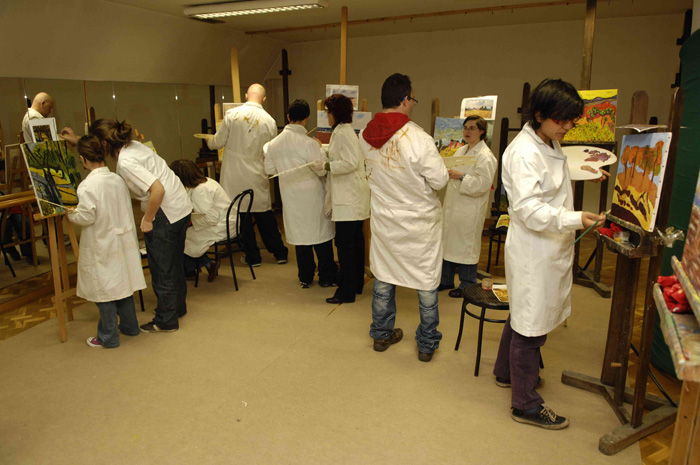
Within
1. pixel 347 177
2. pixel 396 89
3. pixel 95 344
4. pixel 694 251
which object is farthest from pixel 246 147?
pixel 694 251

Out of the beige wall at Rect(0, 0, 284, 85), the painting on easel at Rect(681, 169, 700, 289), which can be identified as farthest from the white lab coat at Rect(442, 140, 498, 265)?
the beige wall at Rect(0, 0, 284, 85)

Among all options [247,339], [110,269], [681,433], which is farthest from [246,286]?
[681,433]

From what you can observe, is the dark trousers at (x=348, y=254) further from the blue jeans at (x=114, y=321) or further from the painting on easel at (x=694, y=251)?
the painting on easel at (x=694, y=251)

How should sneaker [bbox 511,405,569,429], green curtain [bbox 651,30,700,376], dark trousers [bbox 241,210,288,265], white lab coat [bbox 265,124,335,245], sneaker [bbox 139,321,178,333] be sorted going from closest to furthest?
1. sneaker [bbox 511,405,569,429]
2. green curtain [bbox 651,30,700,376]
3. sneaker [bbox 139,321,178,333]
4. white lab coat [bbox 265,124,335,245]
5. dark trousers [bbox 241,210,288,265]

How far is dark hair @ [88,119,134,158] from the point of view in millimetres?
2849

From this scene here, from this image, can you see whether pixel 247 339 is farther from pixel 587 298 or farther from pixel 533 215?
pixel 587 298

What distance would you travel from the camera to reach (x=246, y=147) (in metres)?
4.46

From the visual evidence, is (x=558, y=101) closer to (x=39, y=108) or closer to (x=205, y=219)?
(x=205, y=219)

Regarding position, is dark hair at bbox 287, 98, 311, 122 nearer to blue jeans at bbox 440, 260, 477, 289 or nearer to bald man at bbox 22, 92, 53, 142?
blue jeans at bbox 440, 260, 477, 289

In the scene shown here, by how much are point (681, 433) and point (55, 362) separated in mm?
3059

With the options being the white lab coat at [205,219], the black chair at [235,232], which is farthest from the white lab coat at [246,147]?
the white lab coat at [205,219]

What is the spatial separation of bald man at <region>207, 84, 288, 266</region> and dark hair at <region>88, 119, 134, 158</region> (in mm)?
1500

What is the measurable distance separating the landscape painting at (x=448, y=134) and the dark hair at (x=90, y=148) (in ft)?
7.56

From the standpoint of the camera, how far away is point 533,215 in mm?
1929
